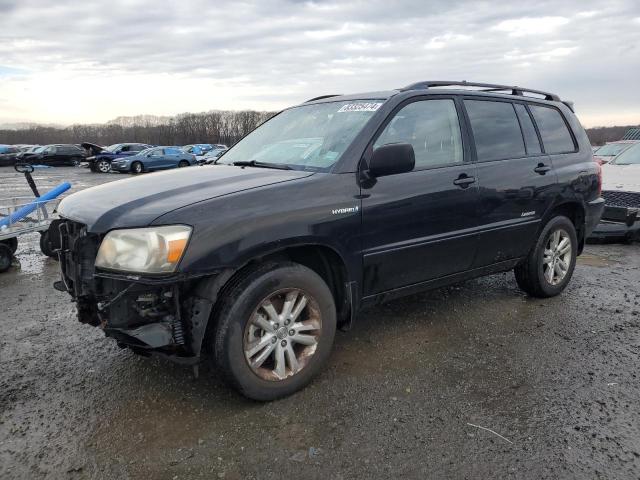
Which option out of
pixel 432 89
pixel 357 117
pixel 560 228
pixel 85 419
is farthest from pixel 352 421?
pixel 560 228

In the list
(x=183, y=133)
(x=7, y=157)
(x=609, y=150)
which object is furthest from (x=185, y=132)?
(x=609, y=150)

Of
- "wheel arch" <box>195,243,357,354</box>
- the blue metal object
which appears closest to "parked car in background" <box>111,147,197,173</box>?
the blue metal object

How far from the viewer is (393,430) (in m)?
2.77

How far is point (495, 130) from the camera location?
4289 mm

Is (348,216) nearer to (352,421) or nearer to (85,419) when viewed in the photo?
(352,421)

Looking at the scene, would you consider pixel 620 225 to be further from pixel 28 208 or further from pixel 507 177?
pixel 28 208

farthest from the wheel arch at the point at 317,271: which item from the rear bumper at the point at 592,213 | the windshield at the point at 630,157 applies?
the windshield at the point at 630,157

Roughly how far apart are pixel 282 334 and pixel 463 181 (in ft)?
6.13

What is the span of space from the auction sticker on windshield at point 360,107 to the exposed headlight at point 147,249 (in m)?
1.69

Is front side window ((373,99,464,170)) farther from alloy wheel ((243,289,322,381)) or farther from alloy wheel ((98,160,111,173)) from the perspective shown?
alloy wheel ((98,160,111,173))

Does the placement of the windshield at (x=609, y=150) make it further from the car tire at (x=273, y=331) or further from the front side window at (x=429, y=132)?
the car tire at (x=273, y=331)

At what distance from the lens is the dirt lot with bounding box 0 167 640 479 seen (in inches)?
98.7

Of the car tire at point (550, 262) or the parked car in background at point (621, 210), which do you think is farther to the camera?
the parked car in background at point (621, 210)

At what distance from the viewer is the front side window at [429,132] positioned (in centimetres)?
362
